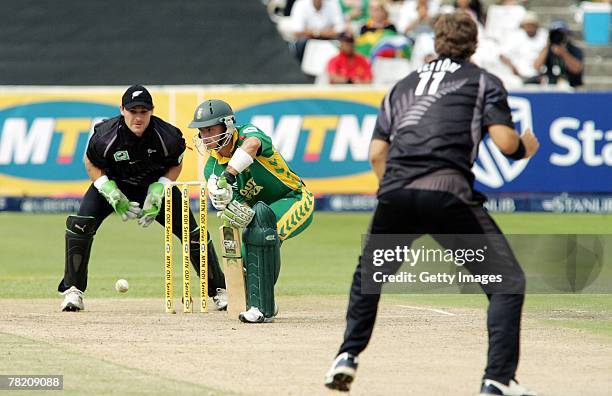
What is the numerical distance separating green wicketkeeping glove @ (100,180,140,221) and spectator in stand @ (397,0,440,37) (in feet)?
39.7

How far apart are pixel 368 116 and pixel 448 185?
12.0 metres

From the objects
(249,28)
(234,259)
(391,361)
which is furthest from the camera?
(249,28)

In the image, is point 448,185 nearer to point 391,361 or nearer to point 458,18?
point 458,18

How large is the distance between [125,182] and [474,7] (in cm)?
1238

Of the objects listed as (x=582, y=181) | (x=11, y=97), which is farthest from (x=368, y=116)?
(x=11, y=97)

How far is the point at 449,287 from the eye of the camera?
12.2 meters

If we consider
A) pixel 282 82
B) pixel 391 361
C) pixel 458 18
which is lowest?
pixel 391 361

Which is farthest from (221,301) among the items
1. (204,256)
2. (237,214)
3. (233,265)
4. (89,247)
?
(237,214)

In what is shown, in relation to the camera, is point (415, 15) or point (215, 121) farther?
point (415, 15)

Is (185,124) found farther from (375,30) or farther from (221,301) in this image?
(221,301)

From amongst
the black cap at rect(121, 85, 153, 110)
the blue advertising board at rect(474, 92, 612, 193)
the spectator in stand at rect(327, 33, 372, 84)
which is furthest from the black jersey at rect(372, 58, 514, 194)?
the spectator in stand at rect(327, 33, 372, 84)

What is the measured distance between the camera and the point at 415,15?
21.9m

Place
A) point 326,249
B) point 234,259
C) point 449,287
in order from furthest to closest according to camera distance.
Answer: point 326,249
point 449,287
point 234,259

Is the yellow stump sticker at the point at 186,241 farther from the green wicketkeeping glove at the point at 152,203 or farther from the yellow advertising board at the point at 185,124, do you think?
the yellow advertising board at the point at 185,124
